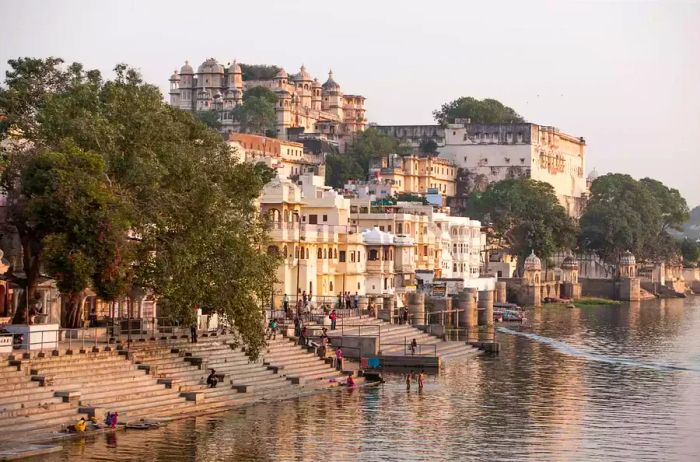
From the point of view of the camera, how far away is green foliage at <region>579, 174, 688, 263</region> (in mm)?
159125

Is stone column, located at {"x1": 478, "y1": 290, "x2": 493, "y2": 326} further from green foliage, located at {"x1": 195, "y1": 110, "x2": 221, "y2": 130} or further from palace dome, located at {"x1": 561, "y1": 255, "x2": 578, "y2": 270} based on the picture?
green foliage, located at {"x1": 195, "y1": 110, "x2": 221, "y2": 130}

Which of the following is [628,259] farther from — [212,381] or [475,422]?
[212,381]

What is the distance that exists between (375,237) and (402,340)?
22517mm

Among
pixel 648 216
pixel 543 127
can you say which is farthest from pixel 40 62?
pixel 543 127

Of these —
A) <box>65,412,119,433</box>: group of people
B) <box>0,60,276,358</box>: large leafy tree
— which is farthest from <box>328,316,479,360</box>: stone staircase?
<box>65,412,119,433</box>: group of people

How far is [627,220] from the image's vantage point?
16125 cm

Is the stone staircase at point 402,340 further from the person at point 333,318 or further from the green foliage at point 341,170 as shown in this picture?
the green foliage at point 341,170

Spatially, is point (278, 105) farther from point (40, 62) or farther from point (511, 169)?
point (40, 62)

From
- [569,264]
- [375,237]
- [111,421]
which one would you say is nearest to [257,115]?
[569,264]

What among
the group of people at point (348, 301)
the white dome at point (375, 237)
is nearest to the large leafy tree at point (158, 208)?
the group of people at point (348, 301)

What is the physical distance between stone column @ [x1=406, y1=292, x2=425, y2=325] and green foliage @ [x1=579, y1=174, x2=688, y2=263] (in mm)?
73769

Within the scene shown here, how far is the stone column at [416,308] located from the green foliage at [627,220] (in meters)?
73.8

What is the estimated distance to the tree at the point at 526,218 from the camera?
141 meters

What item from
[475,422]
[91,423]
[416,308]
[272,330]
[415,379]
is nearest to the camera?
[91,423]
